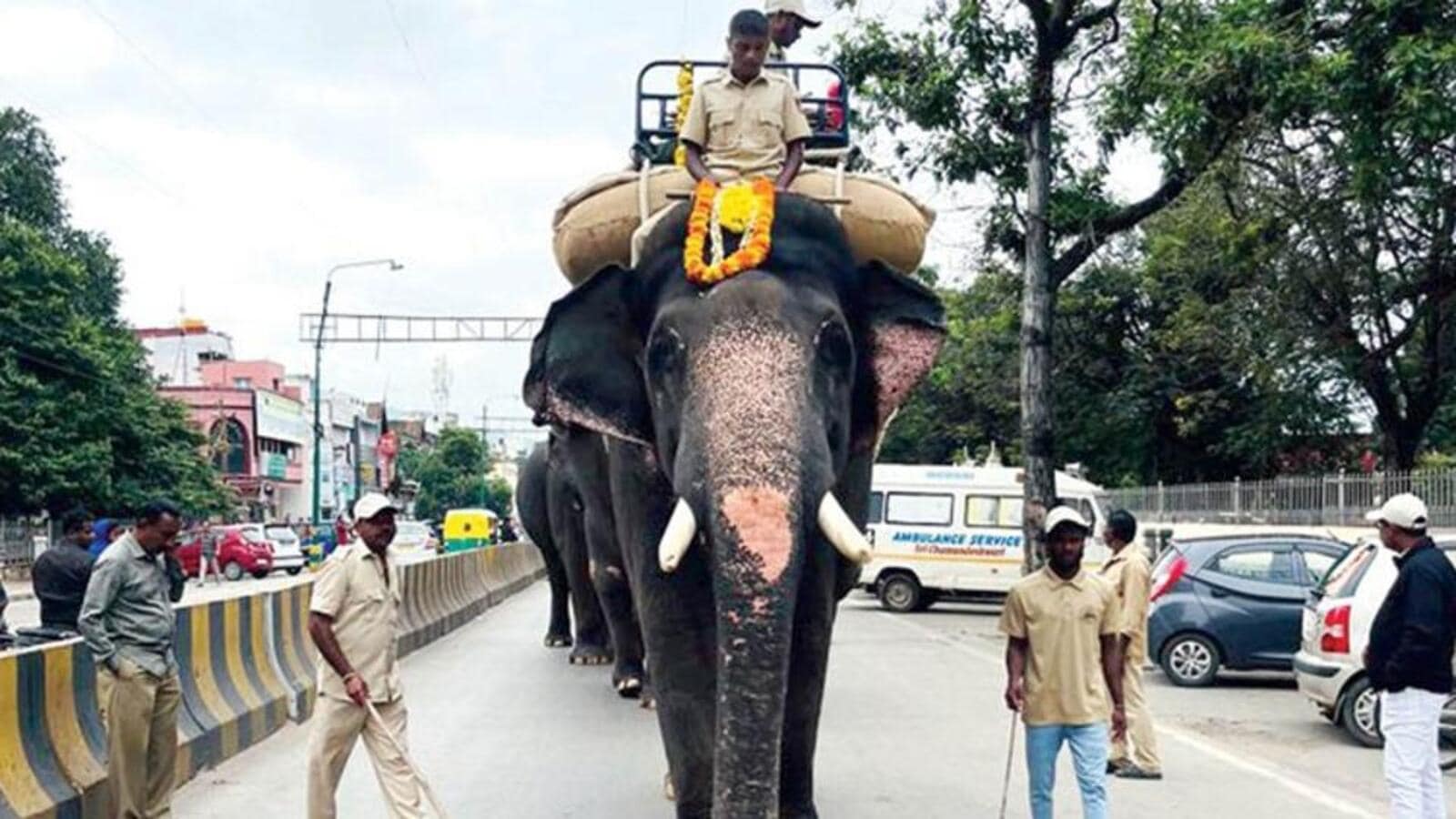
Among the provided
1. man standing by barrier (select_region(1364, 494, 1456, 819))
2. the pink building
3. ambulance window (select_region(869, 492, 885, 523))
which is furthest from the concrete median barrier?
the pink building

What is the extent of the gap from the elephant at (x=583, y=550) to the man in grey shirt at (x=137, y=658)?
2643 millimetres

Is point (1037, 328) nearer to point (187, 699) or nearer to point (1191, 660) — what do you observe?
point (1191, 660)

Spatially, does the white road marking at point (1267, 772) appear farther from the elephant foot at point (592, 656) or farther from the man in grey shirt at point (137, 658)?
the man in grey shirt at point (137, 658)

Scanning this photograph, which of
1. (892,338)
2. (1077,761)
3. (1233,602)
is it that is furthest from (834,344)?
(1233,602)

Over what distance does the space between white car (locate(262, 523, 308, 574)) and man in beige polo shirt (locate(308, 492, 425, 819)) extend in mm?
37026

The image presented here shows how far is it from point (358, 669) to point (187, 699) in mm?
3059

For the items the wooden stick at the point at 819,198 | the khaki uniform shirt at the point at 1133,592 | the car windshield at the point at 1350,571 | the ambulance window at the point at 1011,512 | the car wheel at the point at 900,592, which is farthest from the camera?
the car wheel at the point at 900,592

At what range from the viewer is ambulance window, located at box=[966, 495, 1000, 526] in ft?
86.9

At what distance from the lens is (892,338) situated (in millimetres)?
6613

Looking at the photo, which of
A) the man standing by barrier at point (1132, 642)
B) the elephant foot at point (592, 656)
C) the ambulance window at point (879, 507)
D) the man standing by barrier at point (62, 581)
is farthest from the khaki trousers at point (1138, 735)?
the ambulance window at point (879, 507)

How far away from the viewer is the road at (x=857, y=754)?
884 centimetres

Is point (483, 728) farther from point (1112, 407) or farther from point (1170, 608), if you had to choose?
point (1112, 407)

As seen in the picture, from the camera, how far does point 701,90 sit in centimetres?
727

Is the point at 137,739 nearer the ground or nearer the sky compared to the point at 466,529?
nearer the sky
